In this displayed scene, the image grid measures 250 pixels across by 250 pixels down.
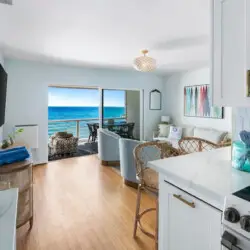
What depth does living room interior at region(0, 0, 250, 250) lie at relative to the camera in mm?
1828

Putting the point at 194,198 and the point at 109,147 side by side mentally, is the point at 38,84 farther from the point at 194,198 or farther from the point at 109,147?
the point at 194,198

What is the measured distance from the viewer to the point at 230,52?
110cm

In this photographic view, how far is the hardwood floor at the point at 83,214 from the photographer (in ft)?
6.11

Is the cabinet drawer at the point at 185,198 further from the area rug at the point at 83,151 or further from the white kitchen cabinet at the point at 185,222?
the area rug at the point at 83,151

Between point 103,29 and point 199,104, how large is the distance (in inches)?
146

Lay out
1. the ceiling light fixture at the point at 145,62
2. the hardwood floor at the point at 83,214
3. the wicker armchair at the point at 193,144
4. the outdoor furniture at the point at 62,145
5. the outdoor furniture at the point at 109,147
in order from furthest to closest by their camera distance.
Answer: the outdoor furniture at the point at 62,145, the outdoor furniture at the point at 109,147, the ceiling light fixture at the point at 145,62, the wicker armchair at the point at 193,144, the hardwood floor at the point at 83,214

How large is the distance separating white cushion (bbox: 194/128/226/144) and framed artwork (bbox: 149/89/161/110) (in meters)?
1.57

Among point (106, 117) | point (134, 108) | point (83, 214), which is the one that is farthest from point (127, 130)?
point (83, 214)

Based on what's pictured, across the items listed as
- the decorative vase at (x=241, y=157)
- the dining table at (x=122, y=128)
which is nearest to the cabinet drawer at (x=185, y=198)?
the decorative vase at (x=241, y=157)

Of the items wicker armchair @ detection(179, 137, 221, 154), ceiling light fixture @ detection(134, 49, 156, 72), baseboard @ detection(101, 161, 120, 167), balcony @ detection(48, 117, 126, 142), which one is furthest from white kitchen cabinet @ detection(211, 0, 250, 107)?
balcony @ detection(48, 117, 126, 142)

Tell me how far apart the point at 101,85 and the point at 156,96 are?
1.92m

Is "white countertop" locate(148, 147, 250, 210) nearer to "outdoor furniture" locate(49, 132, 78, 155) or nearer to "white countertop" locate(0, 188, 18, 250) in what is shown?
"white countertop" locate(0, 188, 18, 250)

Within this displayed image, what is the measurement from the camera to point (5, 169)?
1.71 m

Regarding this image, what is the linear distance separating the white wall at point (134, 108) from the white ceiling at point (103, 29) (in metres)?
2.24
